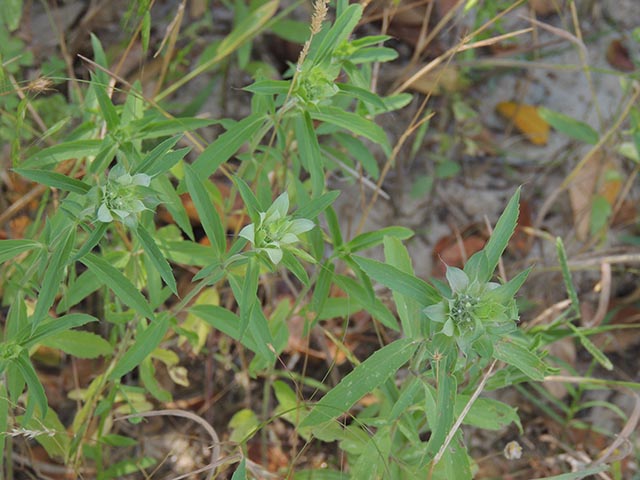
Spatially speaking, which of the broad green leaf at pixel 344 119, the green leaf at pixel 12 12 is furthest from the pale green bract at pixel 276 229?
the green leaf at pixel 12 12

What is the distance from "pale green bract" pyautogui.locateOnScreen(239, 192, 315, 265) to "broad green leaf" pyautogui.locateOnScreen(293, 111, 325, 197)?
28cm

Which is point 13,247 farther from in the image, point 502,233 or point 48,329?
point 502,233

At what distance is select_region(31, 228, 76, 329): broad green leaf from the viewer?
169 centimetres

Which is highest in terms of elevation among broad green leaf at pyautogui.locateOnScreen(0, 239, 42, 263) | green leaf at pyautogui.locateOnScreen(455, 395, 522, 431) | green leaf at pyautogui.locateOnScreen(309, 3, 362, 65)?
green leaf at pyautogui.locateOnScreen(309, 3, 362, 65)

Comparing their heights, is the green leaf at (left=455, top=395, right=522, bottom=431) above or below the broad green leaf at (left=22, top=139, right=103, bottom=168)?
below

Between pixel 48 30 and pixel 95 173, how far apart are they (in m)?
1.62

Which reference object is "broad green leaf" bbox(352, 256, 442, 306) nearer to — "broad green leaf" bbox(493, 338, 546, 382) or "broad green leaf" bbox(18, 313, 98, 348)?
"broad green leaf" bbox(493, 338, 546, 382)

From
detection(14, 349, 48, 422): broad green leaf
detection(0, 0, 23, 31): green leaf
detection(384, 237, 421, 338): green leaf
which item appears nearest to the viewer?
detection(14, 349, 48, 422): broad green leaf

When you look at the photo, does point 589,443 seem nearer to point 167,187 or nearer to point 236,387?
point 236,387

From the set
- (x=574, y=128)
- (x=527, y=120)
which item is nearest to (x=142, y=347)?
(x=574, y=128)

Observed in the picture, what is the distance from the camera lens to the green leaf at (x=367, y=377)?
1.78m

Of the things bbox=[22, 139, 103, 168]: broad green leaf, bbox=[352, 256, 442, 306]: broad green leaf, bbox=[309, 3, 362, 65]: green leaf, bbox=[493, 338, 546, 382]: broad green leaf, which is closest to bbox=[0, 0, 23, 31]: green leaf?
bbox=[22, 139, 103, 168]: broad green leaf

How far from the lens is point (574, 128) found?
3061mm

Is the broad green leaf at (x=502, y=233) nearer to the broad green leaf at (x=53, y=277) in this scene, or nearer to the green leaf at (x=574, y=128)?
the broad green leaf at (x=53, y=277)
